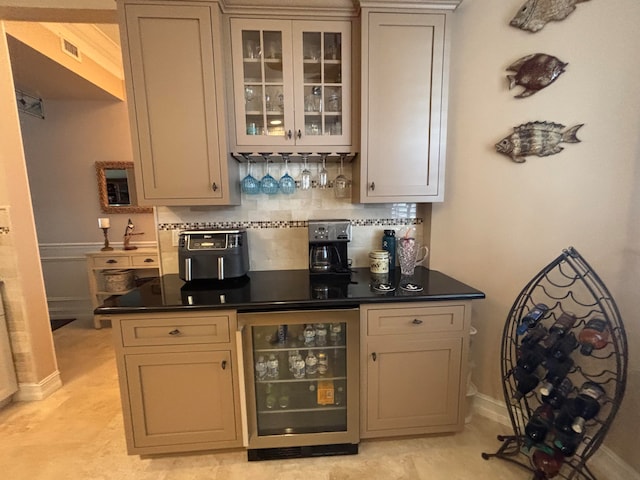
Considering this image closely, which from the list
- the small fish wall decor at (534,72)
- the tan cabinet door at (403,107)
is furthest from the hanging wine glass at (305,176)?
the small fish wall decor at (534,72)

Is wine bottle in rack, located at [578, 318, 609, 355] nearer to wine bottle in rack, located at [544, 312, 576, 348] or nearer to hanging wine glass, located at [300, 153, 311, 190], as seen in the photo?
wine bottle in rack, located at [544, 312, 576, 348]

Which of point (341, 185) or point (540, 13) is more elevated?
point (540, 13)

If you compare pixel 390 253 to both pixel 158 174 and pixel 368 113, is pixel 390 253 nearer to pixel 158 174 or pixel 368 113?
pixel 368 113

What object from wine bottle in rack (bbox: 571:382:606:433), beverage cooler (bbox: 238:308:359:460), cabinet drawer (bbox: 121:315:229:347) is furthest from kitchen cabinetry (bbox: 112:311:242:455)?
wine bottle in rack (bbox: 571:382:606:433)

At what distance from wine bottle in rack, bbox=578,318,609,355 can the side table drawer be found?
3.52m

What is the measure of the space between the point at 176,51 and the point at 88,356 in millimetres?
2730

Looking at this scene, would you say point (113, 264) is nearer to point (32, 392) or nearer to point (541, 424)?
point (32, 392)

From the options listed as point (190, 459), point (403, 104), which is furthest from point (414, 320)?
point (190, 459)

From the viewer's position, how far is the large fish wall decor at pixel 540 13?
1.37 m

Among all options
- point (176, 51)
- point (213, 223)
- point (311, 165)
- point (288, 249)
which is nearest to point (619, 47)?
point (311, 165)

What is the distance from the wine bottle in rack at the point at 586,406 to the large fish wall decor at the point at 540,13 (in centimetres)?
176

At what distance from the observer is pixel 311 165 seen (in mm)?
1911

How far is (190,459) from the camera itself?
1515 millimetres

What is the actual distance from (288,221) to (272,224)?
4.5 inches
